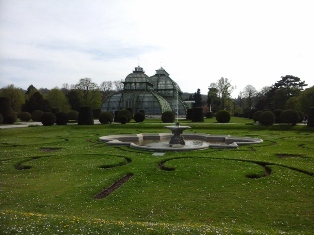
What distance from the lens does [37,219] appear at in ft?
20.7

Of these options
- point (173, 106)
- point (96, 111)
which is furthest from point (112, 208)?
point (173, 106)

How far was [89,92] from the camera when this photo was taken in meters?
66.8

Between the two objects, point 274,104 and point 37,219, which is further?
point 274,104

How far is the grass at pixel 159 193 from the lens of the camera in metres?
6.23

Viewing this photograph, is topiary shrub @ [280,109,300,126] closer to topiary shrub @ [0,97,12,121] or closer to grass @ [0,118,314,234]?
grass @ [0,118,314,234]

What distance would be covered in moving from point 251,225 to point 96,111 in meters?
48.2

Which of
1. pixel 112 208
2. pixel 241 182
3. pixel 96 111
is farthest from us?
pixel 96 111

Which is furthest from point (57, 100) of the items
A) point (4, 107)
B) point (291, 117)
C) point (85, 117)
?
point (291, 117)

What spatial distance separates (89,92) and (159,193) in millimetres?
60528

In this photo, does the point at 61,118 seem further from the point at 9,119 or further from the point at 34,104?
the point at 34,104

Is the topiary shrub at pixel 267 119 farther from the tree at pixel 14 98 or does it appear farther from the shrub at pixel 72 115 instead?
the tree at pixel 14 98

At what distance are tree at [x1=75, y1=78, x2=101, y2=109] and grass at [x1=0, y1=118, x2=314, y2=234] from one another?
49794mm

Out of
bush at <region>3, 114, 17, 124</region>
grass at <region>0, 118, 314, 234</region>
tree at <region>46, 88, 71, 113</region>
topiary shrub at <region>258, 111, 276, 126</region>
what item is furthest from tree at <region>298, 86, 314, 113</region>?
tree at <region>46, 88, 71, 113</region>

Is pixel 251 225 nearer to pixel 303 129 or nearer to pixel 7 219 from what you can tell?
pixel 7 219
